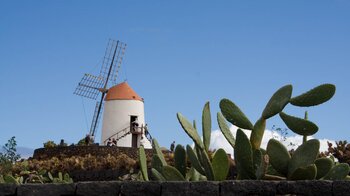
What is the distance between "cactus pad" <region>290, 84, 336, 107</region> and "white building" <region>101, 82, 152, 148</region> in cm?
2966

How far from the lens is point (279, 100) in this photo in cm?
568

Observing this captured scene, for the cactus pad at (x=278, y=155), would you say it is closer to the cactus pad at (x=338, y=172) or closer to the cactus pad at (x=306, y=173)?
the cactus pad at (x=306, y=173)

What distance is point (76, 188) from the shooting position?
571 cm

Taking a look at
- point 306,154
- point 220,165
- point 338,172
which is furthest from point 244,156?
point 338,172

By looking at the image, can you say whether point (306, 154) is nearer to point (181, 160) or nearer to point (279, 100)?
point (279, 100)

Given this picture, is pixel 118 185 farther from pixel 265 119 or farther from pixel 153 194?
pixel 265 119

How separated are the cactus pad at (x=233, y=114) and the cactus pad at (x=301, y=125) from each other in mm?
404

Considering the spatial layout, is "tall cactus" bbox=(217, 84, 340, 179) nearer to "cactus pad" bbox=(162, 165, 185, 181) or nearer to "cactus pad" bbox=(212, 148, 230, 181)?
"cactus pad" bbox=(212, 148, 230, 181)

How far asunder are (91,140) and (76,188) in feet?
103

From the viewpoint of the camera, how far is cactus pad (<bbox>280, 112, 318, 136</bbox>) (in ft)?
18.8

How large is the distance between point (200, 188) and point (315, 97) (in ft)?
4.98

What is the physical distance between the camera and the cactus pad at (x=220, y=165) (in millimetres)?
5793

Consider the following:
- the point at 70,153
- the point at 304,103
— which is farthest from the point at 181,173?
the point at 70,153

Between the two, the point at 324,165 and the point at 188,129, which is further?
the point at 188,129
